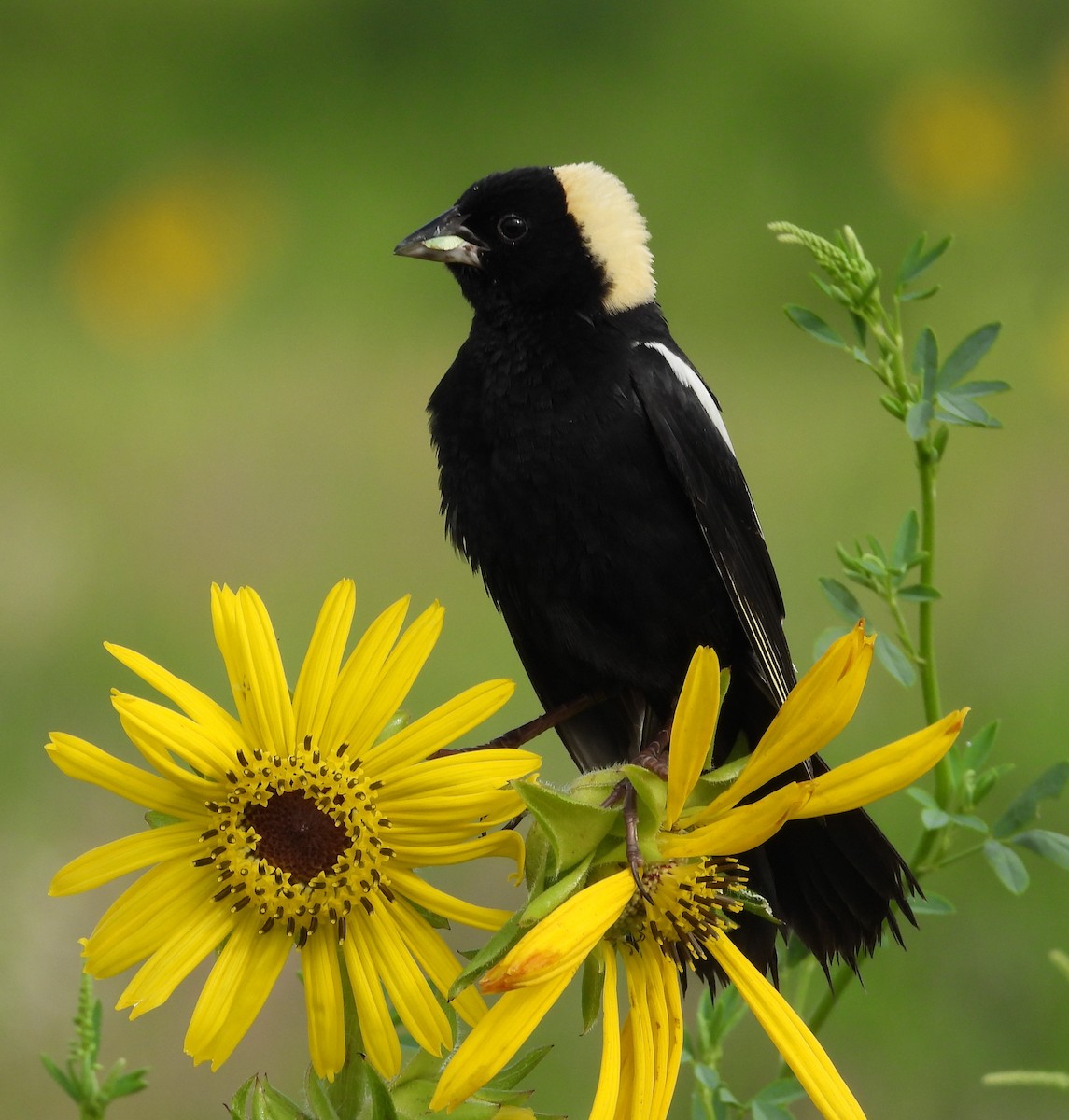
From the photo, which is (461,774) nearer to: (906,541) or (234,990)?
(234,990)

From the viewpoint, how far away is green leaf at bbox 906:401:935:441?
610mm

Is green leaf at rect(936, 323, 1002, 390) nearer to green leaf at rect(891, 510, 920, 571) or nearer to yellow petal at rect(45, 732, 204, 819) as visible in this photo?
green leaf at rect(891, 510, 920, 571)

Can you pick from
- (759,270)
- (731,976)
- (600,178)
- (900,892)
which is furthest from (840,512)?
(731,976)

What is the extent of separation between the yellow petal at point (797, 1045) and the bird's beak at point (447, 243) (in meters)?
0.56

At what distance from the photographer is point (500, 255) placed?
96cm

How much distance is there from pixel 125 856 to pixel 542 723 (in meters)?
0.38

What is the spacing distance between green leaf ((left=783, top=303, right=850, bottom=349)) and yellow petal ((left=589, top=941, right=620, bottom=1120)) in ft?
0.98

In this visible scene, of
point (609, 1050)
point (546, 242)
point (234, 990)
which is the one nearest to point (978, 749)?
point (609, 1050)

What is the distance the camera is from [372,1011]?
488 millimetres

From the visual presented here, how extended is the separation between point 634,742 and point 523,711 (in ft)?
3.50

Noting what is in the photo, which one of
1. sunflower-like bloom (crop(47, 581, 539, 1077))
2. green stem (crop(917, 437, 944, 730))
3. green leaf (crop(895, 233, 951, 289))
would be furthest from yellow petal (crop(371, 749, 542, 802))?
green leaf (crop(895, 233, 951, 289))

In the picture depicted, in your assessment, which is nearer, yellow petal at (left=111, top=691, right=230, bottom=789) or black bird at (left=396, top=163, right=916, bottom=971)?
yellow petal at (left=111, top=691, right=230, bottom=789)

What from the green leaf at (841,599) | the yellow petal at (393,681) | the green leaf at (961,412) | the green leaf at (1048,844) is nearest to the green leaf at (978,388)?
the green leaf at (961,412)

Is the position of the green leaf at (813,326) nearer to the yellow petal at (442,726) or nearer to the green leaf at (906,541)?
Result: the green leaf at (906,541)
